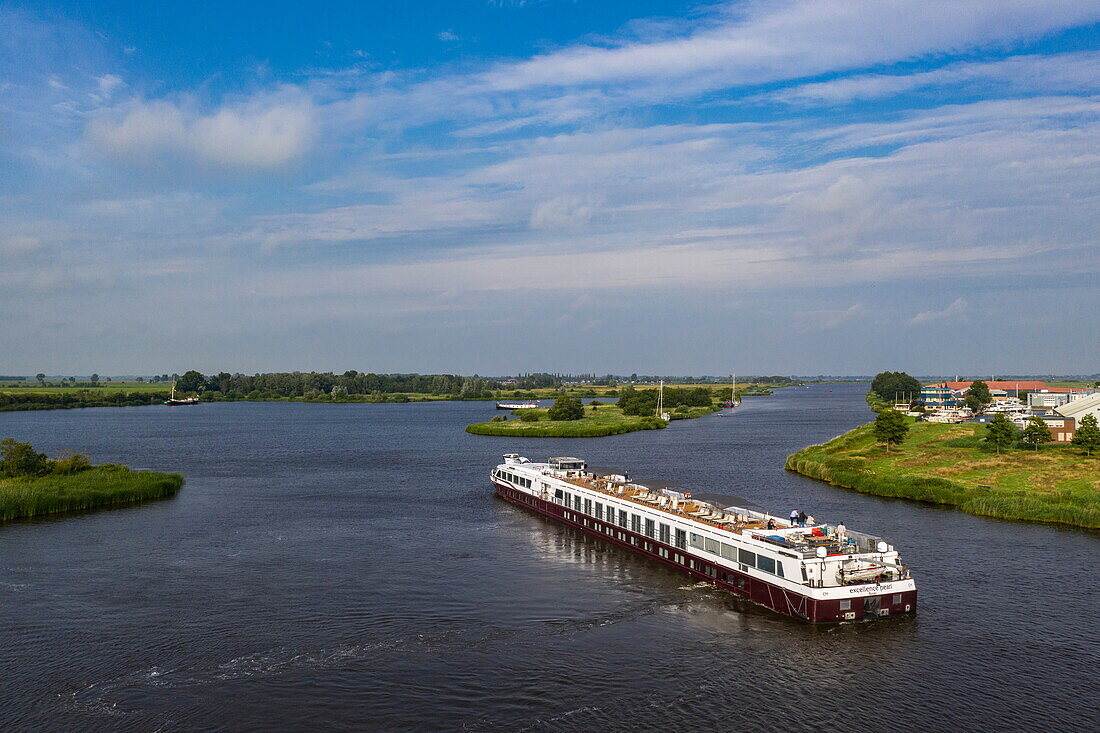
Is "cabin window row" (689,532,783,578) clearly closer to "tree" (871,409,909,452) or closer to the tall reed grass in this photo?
the tall reed grass

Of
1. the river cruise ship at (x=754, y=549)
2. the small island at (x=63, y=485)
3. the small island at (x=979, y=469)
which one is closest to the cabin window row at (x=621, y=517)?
the river cruise ship at (x=754, y=549)

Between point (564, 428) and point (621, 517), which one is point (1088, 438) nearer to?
point (621, 517)

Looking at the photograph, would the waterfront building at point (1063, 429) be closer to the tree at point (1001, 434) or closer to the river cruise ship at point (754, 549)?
the tree at point (1001, 434)

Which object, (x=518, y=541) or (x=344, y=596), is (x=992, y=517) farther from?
(x=344, y=596)

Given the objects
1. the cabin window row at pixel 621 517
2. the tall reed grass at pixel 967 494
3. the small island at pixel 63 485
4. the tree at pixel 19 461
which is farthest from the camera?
the tree at pixel 19 461

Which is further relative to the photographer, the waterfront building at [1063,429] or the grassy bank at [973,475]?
the waterfront building at [1063,429]

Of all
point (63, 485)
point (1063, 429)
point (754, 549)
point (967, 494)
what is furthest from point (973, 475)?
point (63, 485)

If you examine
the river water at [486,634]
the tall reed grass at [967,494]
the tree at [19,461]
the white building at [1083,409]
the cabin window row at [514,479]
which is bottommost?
the river water at [486,634]
